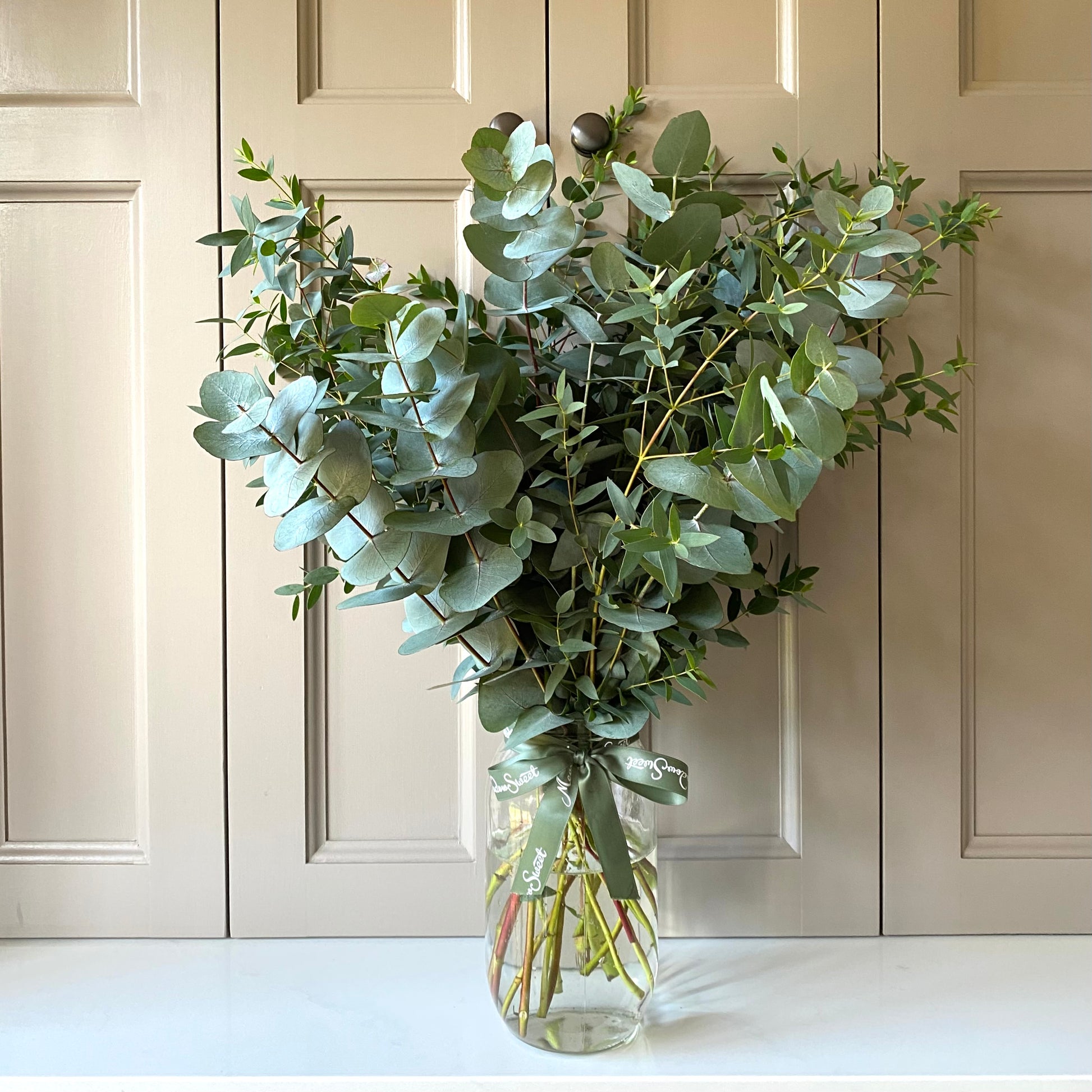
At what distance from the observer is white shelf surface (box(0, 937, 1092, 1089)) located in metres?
0.71

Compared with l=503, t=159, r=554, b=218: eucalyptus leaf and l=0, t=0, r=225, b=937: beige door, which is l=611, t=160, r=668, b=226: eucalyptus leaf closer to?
l=503, t=159, r=554, b=218: eucalyptus leaf

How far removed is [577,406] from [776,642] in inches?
16.1

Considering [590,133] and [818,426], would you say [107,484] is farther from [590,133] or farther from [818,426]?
[818,426]

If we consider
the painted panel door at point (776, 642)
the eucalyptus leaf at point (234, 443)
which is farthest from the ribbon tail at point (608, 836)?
the eucalyptus leaf at point (234, 443)

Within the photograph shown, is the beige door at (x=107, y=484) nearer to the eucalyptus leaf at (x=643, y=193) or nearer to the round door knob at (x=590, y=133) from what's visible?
the round door knob at (x=590, y=133)

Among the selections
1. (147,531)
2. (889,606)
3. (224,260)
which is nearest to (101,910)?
(147,531)

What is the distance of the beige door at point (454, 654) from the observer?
894 mm

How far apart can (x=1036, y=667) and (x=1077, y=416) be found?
0.85 ft

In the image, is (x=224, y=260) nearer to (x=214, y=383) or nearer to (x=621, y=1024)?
(x=214, y=383)

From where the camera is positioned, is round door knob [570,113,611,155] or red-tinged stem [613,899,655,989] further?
round door knob [570,113,611,155]

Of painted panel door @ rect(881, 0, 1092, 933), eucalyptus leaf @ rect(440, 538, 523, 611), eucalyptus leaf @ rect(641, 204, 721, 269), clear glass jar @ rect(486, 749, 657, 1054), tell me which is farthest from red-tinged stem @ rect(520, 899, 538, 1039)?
eucalyptus leaf @ rect(641, 204, 721, 269)

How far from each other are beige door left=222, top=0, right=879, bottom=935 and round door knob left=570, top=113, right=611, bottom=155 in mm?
33

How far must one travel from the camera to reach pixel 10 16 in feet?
2.97

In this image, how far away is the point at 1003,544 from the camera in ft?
3.05
